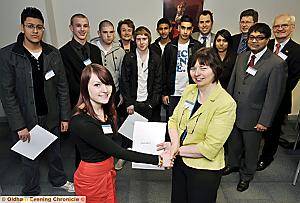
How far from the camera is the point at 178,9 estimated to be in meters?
4.37

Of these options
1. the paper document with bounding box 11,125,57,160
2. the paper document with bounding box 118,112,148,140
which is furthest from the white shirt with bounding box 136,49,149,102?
the paper document with bounding box 11,125,57,160

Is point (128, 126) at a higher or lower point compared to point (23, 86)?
lower

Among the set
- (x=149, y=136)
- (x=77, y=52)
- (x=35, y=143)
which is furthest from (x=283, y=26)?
(x=35, y=143)

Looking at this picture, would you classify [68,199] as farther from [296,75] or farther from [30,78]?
[296,75]

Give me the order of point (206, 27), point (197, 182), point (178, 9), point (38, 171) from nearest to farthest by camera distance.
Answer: point (197, 182), point (38, 171), point (206, 27), point (178, 9)

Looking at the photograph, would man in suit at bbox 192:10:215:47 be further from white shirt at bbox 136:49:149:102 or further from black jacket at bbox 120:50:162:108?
white shirt at bbox 136:49:149:102

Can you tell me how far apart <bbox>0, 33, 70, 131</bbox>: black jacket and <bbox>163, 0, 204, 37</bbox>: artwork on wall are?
7.87ft

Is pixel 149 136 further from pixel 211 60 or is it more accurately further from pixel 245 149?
pixel 245 149

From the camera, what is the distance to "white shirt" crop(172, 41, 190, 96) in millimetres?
3178

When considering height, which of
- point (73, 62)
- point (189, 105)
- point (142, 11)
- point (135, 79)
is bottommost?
point (135, 79)

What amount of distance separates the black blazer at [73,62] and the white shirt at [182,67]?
898 millimetres

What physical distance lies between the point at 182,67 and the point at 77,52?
1183 millimetres

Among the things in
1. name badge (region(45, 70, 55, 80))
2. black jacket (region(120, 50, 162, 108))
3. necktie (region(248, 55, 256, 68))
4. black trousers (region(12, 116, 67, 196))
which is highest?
necktie (region(248, 55, 256, 68))

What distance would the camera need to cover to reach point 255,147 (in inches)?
107
